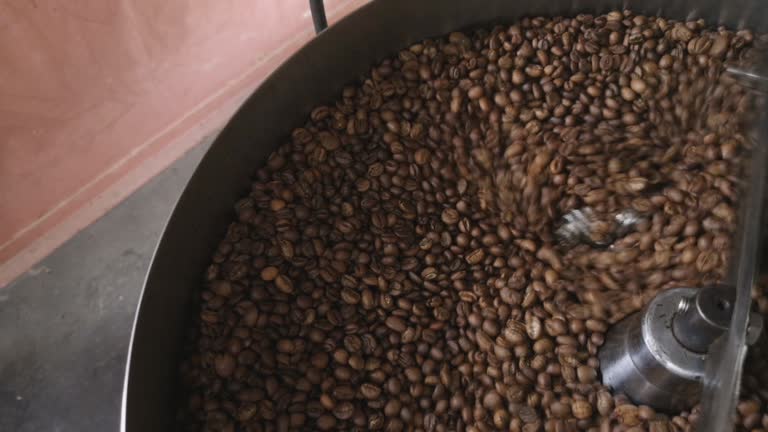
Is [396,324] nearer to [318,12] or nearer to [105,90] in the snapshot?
[318,12]

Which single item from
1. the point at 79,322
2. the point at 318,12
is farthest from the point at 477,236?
the point at 79,322

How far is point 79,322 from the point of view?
4.99 feet

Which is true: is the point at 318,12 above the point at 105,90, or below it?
above

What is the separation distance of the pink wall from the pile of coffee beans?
499mm

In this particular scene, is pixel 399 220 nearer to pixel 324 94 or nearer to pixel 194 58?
pixel 324 94

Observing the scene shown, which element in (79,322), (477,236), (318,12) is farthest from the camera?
(79,322)

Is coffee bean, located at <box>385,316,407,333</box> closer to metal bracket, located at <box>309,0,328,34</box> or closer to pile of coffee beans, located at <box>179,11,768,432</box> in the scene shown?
pile of coffee beans, located at <box>179,11,768,432</box>

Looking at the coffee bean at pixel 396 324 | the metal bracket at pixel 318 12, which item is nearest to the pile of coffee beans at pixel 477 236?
the coffee bean at pixel 396 324

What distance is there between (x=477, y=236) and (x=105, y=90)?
3.16 feet

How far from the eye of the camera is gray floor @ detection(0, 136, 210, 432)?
1.41 metres

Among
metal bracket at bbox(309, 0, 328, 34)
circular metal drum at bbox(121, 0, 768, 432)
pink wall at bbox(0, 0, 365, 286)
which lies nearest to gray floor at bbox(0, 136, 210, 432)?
pink wall at bbox(0, 0, 365, 286)

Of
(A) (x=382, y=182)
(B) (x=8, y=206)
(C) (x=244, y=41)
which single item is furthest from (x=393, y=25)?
(B) (x=8, y=206)

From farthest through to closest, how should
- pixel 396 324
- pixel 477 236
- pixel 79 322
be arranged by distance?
pixel 79 322, pixel 477 236, pixel 396 324

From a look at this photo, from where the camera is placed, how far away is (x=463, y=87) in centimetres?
140
